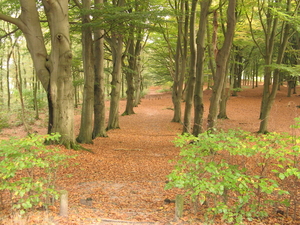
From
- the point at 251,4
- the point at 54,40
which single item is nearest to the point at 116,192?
the point at 54,40

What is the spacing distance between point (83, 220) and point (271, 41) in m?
11.6

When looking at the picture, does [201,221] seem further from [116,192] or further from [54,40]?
[54,40]

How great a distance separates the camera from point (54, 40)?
6930 millimetres

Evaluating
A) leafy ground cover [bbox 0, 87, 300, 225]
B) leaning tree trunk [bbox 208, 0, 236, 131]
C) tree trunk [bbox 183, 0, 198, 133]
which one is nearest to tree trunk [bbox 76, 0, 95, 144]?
leafy ground cover [bbox 0, 87, 300, 225]

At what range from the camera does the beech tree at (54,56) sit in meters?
6.80

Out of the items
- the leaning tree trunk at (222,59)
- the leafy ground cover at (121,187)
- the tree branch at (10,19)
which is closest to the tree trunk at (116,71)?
the leafy ground cover at (121,187)

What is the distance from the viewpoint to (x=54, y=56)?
7035mm

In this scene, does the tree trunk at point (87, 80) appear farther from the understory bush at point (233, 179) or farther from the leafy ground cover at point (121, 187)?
the understory bush at point (233, 179)

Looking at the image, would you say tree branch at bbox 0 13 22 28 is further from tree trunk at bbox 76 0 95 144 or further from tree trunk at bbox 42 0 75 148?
tree trunk at bbox 76 0 95 144

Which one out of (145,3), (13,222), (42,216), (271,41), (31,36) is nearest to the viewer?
(13,222)

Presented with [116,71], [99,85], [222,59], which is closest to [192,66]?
[222,59]

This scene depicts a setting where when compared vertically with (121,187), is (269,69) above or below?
above

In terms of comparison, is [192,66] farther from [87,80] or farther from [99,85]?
[87,80]

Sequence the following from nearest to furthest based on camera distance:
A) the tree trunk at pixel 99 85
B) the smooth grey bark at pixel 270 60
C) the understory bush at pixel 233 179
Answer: the understory bush at pixel 233 179 → the tree trunk at pixel 99 85 → the smooth grey bark at pixel 270 60
